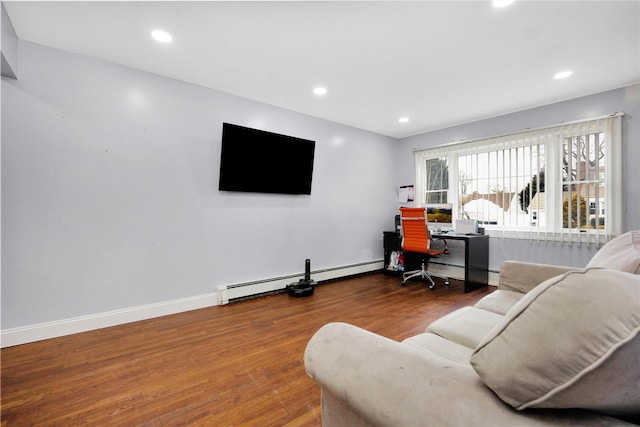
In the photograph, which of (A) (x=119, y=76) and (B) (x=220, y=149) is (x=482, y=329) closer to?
(B) (x=220, y=149)

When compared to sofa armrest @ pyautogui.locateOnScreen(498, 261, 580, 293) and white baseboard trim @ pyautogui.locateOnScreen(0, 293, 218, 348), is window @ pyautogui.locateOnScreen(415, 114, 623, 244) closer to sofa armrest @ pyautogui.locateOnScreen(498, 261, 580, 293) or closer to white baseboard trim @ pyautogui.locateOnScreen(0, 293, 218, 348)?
sofa armrest @ pyautogui.locateOnScreen(498, 261, 580, 293)

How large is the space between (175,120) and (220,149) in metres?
0.54

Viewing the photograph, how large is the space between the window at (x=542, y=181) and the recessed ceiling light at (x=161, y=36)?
4161 millimetres

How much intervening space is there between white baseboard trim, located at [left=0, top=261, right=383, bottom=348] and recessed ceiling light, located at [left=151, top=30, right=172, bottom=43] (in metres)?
2.51

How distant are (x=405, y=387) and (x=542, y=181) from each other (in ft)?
14.0

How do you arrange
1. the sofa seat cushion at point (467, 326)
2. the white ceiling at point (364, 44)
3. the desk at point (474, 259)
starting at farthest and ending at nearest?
the desk at point (474, 259)
the white ceiling at point (364, 44)
the sofa seat cushion at point (467, 326)

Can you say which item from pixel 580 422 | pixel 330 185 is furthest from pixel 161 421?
pixel 330 185

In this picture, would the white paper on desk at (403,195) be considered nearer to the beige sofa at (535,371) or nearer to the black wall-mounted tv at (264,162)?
the black wall-mounted tv at (264,162)

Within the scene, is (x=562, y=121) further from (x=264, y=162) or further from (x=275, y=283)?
(x=275, y=283)

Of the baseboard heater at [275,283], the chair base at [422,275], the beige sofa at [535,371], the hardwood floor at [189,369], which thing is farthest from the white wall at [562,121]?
the beige sofa at [535,371]

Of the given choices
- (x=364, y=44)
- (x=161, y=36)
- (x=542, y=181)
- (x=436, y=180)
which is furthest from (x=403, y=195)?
(x=161, y=36)

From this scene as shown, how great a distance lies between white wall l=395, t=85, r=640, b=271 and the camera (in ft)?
10.2

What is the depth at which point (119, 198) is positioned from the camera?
106 inches

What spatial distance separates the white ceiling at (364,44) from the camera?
78.6 inches
